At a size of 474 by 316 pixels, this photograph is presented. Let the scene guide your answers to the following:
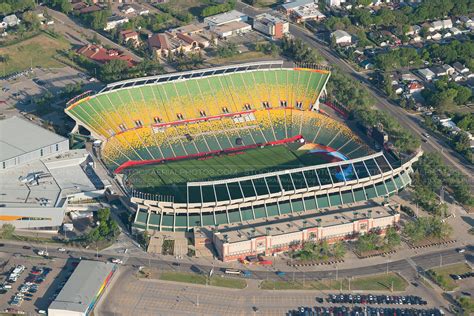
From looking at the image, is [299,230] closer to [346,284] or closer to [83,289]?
[346,284]

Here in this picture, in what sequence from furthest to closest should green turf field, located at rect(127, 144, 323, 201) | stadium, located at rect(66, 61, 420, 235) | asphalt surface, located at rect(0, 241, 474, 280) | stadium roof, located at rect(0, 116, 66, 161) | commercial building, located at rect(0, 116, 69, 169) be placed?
stadium roof, located at rect(0, 116, 66, 161) → green turf field, located at rect(127, 144, 323, 201) → commercial building, located at rect(0, 116, 69, 169) → stadium, located at rect(66, 61, 420, 235) → asphalt surface, located at rect(0, 241, 474, 280)

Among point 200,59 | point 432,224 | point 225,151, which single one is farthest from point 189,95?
point 432,224

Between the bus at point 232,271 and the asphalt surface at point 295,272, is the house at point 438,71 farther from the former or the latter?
the bus at point 232,271

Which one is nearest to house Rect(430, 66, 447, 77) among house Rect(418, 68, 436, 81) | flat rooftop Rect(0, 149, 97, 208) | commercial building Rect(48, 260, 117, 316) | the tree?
house Rect(418, 68, 436, 81)

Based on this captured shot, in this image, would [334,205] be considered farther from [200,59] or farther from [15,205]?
[200,59]

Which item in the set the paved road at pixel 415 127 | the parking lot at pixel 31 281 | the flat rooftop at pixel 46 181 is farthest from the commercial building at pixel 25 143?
the paved road at pixel 415 127

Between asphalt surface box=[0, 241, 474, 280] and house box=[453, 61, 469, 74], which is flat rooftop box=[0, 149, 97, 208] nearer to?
asphalt surface box=[0, 241, 474, 280]

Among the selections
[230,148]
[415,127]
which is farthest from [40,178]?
[415,127]
